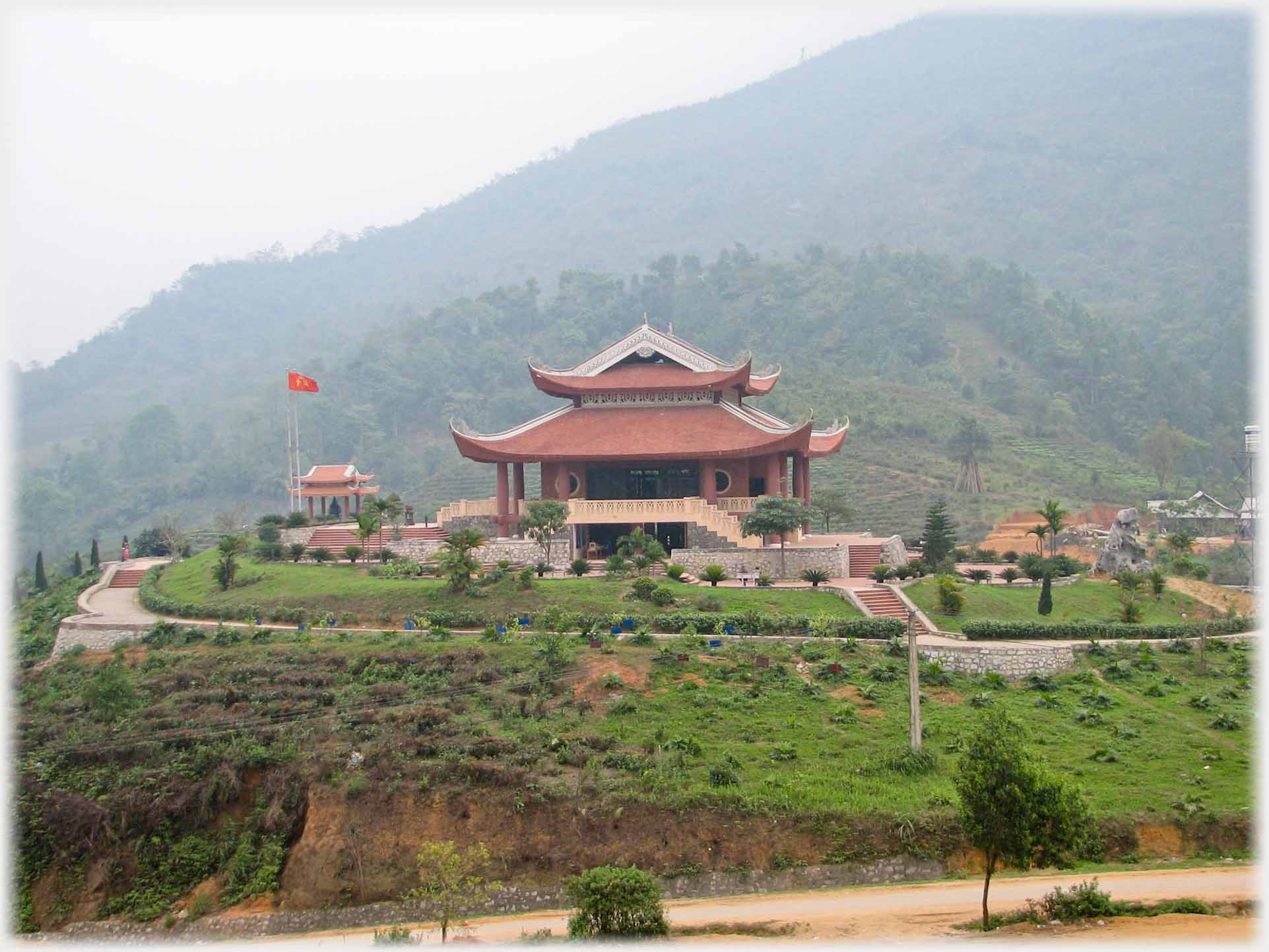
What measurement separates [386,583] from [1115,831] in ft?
60.0

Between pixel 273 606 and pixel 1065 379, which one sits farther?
pixel 1065 379

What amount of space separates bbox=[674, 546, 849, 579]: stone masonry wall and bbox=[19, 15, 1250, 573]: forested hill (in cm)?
2954

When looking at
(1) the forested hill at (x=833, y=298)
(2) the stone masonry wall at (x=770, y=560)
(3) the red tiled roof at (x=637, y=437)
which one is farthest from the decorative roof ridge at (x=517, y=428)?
(1) the forested hill at (x=833, y=298)

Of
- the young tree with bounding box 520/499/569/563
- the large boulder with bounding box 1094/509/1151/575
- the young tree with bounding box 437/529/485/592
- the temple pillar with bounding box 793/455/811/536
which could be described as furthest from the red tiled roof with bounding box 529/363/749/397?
the large boulder with bounding box 1094/509/1151/575

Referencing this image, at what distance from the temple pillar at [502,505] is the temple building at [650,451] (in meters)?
0.04

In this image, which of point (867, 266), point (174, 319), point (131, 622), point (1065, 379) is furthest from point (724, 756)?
point (174, 319)

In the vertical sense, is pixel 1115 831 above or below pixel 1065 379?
below

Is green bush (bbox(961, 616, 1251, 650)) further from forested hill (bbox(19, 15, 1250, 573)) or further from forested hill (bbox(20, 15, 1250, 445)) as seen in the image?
forested hill (bbox(20, 15, 1250, 445))

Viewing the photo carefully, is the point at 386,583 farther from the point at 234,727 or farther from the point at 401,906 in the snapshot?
the point at 401,906

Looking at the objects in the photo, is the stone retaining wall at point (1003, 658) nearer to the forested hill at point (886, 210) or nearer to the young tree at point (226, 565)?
the young tree at point (226, 565)

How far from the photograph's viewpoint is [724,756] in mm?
17781

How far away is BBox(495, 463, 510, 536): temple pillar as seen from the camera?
110 ft

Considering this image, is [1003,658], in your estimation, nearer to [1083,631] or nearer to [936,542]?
[1083,631]

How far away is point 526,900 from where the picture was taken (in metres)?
16.1
